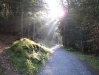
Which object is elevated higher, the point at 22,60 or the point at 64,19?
the point at 64,19

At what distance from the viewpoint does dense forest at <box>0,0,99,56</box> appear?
42.6 feet

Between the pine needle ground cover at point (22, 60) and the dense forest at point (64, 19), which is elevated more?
the dense forest at point (64, 19)

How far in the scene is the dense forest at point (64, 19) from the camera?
12984 mm

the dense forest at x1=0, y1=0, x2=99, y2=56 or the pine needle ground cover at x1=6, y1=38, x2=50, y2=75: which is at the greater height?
the dense forest at x1=0, y1=0, x2=99, y2=56

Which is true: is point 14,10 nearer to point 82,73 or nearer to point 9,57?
point 9,57

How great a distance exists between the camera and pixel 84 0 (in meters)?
13.0

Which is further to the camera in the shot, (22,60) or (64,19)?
(64,19)

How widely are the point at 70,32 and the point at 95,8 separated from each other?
57.1 ft

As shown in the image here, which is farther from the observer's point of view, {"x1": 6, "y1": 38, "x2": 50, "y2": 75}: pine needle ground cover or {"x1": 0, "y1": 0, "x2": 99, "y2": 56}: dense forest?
{"x1": 0, "y1": 0, "x2": 99, "y2": 56}: dense forest

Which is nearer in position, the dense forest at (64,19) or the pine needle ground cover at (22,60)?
the pine needle ground cover at (22,60)

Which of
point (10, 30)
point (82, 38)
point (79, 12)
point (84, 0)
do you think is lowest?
point (82, 38)

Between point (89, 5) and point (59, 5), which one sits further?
point (59, 5)

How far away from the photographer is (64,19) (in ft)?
98.4

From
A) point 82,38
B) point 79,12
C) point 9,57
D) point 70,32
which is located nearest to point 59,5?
point 70,32
